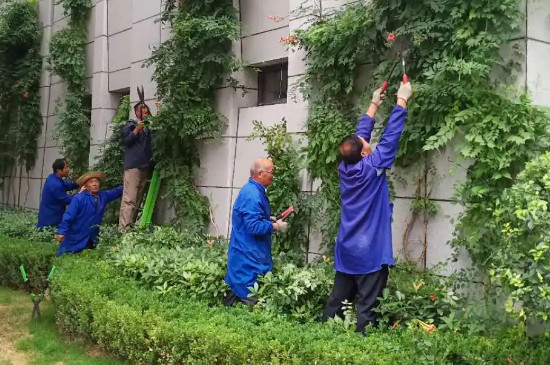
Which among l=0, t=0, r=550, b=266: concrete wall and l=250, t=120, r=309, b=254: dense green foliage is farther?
l=250, t=120, r=309, b=254: dense green foliage

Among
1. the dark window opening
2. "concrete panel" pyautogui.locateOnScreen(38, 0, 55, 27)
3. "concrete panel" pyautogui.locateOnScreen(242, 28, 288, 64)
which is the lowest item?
the dark window opening

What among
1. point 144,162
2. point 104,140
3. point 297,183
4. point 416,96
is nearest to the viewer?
point 416,96

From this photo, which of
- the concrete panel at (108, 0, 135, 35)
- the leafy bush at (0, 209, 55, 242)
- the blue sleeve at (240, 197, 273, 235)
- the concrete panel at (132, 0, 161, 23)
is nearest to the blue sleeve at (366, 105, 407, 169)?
the blue sleeve at (240, 197, 273, 235)

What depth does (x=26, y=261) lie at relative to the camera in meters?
8.27

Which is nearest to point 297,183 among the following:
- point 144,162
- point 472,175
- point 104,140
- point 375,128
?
point 375,128

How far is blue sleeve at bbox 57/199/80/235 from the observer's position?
24.7 feet

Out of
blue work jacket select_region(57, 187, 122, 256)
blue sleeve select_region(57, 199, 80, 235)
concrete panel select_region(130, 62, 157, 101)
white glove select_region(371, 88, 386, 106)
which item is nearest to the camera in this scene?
white glove select_region(371, 88, 386, 106)

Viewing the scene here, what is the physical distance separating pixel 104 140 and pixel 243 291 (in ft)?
20.9

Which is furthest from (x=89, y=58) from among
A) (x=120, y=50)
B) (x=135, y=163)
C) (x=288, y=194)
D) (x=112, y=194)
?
(x=288, y=194)

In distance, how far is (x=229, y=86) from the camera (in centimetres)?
812

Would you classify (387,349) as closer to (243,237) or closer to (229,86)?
(243,237)

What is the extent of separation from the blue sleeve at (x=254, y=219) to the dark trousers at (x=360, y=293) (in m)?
0.77

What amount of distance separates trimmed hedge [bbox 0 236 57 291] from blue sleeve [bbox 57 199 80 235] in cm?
76

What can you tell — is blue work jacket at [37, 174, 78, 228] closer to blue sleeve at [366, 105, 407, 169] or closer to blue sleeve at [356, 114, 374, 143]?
blue sleeve at [356, 114, 374, 143]
